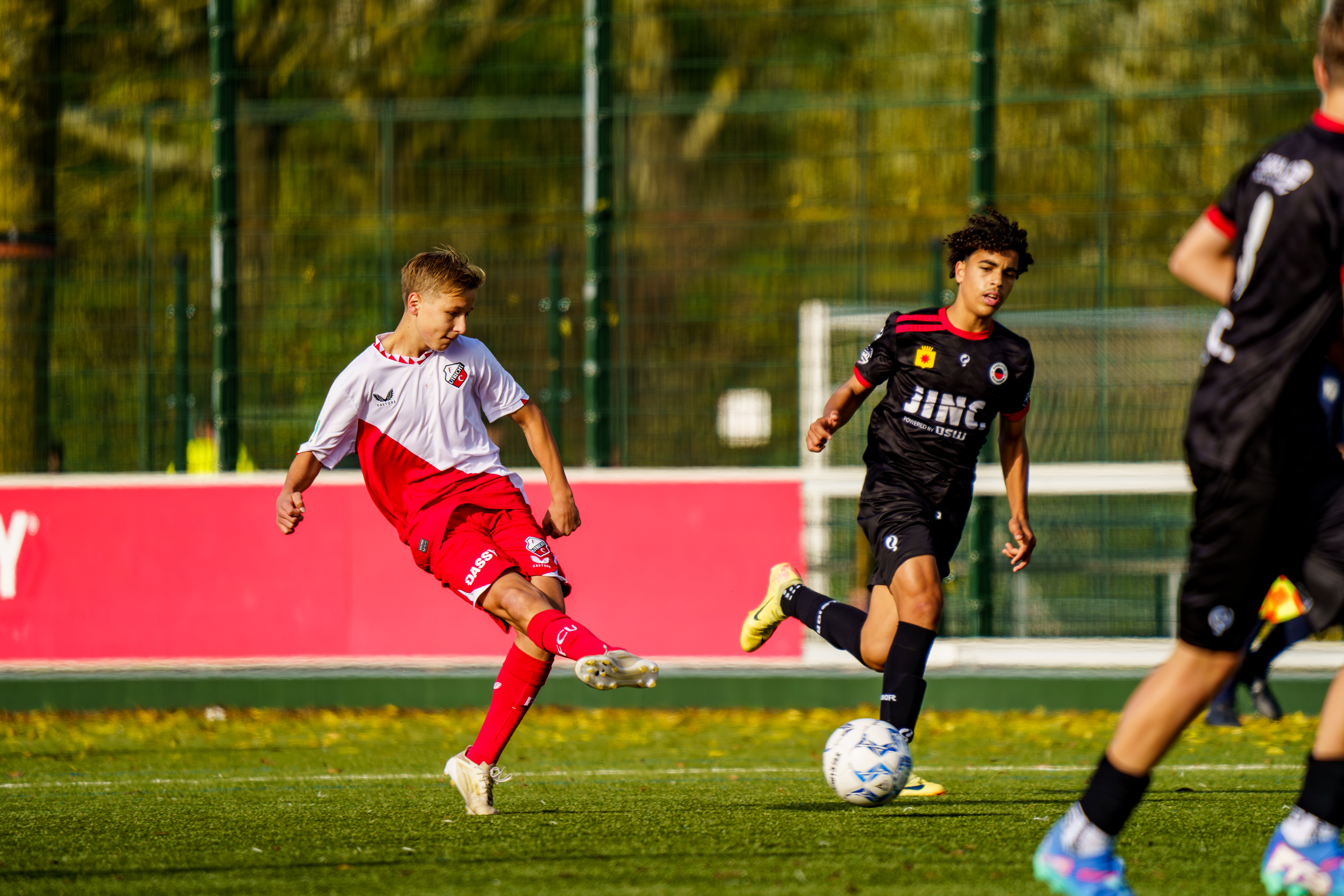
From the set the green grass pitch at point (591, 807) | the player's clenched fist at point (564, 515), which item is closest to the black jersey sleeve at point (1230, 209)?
the green grass pitch at point (591, 807)

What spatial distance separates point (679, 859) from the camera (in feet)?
15.4

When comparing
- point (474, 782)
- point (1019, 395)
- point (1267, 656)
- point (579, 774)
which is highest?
point (1019, 395)

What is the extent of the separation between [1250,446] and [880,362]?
2.82 metres

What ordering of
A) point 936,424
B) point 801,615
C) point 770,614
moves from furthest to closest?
point 770,614 → point 801,615 → point 936,424

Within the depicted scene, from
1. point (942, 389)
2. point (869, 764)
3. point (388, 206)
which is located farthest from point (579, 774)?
point (388, 206)

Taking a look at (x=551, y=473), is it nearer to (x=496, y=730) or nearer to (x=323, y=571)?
(x=496, y=730)

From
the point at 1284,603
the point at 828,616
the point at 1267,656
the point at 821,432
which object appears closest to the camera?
the point at 821,432

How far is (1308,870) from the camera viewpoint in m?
3.84

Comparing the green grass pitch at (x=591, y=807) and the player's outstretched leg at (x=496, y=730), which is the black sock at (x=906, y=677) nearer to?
the green grass pitch at (x=591, y=807)

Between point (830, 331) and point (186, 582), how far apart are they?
13.6 ft

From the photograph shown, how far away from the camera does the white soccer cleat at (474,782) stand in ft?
18.5

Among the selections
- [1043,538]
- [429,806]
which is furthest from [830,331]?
[429,806]

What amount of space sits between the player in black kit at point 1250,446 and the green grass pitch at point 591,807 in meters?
0.54

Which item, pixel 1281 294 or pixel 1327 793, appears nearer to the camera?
pixel 1281 294
